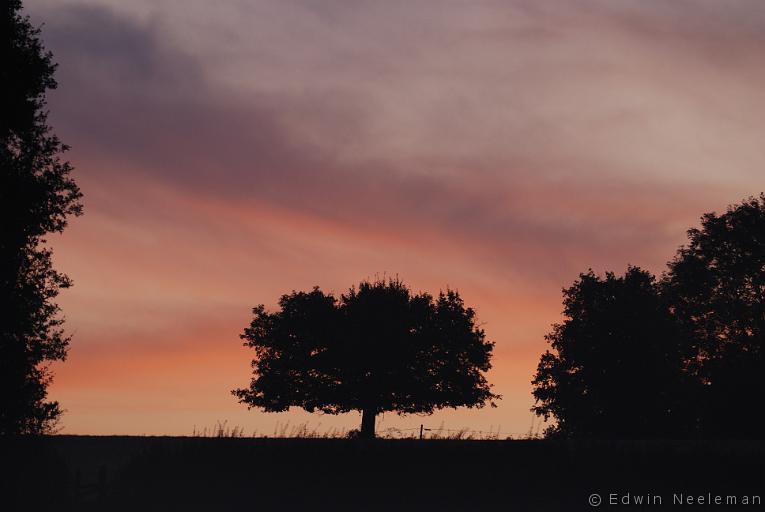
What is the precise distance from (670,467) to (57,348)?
22.7 meters

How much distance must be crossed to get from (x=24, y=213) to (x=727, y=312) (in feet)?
155

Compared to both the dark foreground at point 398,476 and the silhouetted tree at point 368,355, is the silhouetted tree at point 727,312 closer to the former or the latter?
the silhouetted tree at point 368,355

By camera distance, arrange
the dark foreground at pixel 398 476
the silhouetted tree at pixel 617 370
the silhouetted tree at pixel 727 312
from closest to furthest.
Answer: the dark foreground at pixel 398 476
the silhouetted tree at pixel 727 312
the silhouetted tree at pixel 617 370

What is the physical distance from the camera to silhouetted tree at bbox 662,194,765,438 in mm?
53656

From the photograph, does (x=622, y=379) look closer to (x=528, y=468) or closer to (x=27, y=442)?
(x=528, y=468)

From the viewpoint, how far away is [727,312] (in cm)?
5725

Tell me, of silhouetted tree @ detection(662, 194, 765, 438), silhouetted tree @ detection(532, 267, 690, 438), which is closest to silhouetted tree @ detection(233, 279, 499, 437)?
silhouetted tree @ detection(532, 267, 690, 438)

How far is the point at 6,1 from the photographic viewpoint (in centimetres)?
2784

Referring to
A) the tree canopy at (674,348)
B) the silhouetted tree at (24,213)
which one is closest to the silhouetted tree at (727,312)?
the tree canopy at (674,348)

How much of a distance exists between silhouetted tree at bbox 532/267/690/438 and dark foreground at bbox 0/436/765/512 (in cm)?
3407

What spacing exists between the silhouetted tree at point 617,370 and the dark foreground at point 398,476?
34070 millimetres

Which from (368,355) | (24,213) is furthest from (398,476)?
(368,355)

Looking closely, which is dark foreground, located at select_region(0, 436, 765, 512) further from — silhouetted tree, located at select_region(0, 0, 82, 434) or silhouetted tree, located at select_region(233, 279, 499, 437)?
silhouetted tree, located at select_region(233, 279, 499, 437)

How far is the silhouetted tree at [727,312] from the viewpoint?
2112 inches
